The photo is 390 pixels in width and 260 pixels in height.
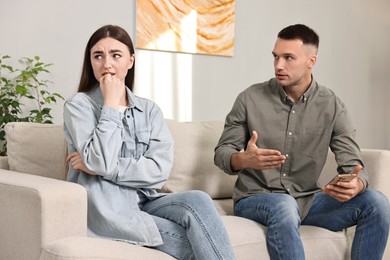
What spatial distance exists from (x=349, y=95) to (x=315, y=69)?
563mm

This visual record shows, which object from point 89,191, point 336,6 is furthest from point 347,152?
point 336,6

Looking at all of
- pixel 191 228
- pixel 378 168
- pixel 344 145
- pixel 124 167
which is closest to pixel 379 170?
pixel 378 168

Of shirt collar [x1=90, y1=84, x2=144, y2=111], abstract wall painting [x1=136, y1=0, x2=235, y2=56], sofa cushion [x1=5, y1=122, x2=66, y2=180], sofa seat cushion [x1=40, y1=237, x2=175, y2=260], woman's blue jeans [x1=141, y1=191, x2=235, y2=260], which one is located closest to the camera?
sofa seat cushion [x1=40, y1=237, x2=175, y2=260]

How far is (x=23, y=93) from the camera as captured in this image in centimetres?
294

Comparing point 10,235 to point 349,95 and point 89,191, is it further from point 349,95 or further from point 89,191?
Answer: point 349,95

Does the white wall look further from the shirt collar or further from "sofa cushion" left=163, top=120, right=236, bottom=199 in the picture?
the shirt collar

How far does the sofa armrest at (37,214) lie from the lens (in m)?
1.79

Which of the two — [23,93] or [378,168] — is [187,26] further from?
[378,168]

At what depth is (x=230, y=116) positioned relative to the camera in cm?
260

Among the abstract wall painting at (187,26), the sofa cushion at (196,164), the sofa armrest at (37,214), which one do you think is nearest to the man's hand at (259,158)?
the sofa cushion at (196,164)

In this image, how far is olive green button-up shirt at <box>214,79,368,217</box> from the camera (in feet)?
8.29

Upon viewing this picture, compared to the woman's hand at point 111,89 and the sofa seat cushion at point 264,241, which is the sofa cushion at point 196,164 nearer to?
the sofa seat cushion at point 264,241

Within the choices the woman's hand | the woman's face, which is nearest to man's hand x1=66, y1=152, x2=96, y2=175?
the woman's hand

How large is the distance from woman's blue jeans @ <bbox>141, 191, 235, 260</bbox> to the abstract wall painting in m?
1.84
